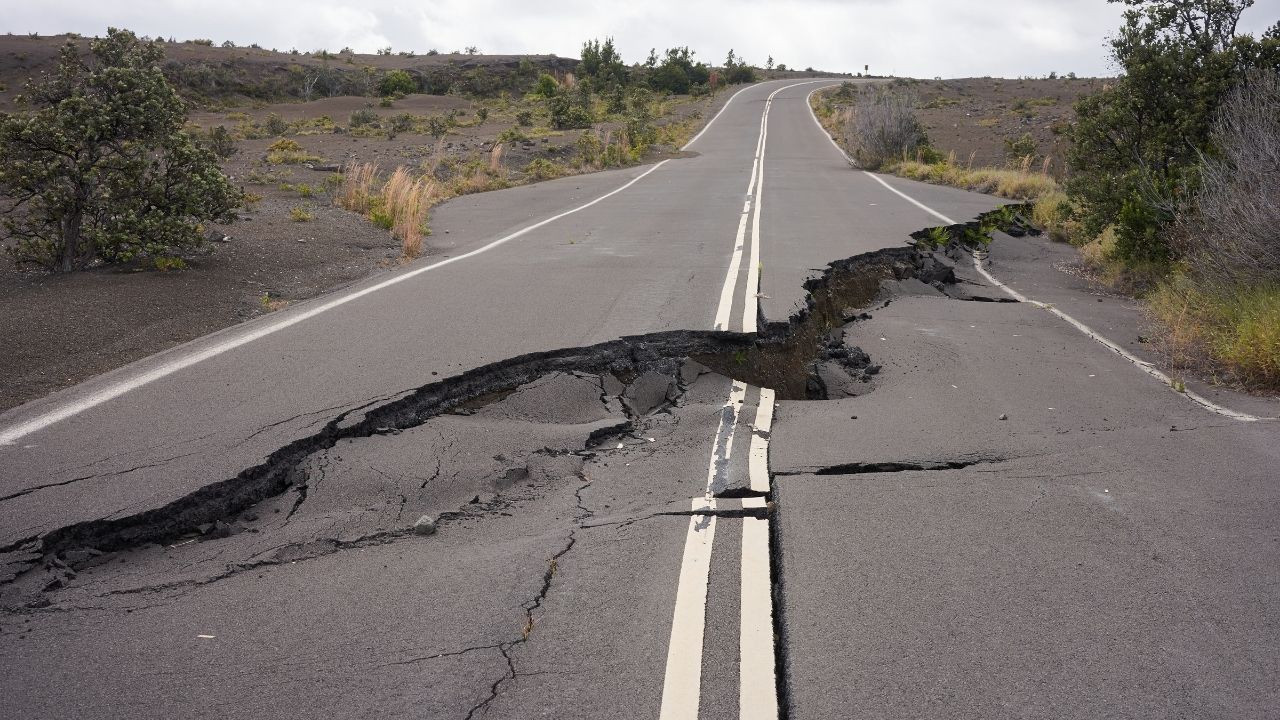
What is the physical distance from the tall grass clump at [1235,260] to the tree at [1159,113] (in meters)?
0.85

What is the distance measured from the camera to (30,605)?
3.63 meters

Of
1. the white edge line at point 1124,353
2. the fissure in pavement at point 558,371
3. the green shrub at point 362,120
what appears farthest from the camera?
the green shrub at point 362,120

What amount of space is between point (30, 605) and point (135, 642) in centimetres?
57

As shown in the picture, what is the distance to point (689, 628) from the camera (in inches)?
139

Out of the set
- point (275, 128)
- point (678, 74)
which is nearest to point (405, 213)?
point (275, 128)

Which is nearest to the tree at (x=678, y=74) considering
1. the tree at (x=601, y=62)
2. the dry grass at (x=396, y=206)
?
the tree at (x=601, y=62)

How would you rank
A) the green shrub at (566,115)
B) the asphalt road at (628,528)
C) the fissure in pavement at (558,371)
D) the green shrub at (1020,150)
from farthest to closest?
1. the green shrub at (566,115)
2. the green shrub at (1020,150)
3. the fissure in pavement at (558,371)
4. the asphalt road at (628,528)

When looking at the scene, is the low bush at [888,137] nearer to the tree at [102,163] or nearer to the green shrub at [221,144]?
the green shrub at [221,144]

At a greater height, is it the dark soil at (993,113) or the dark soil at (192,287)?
the dark soil at (993,113)

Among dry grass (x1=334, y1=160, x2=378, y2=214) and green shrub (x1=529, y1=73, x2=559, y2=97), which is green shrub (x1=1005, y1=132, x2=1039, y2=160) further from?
green shrub (x1=529, y1=73, x2=559, y2=97)

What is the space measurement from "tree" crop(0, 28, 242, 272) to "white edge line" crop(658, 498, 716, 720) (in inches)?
317

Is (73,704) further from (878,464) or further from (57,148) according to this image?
(57,148)

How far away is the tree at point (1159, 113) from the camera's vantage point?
11.1 metres

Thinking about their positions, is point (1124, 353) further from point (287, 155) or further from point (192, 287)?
point (287, 155)
